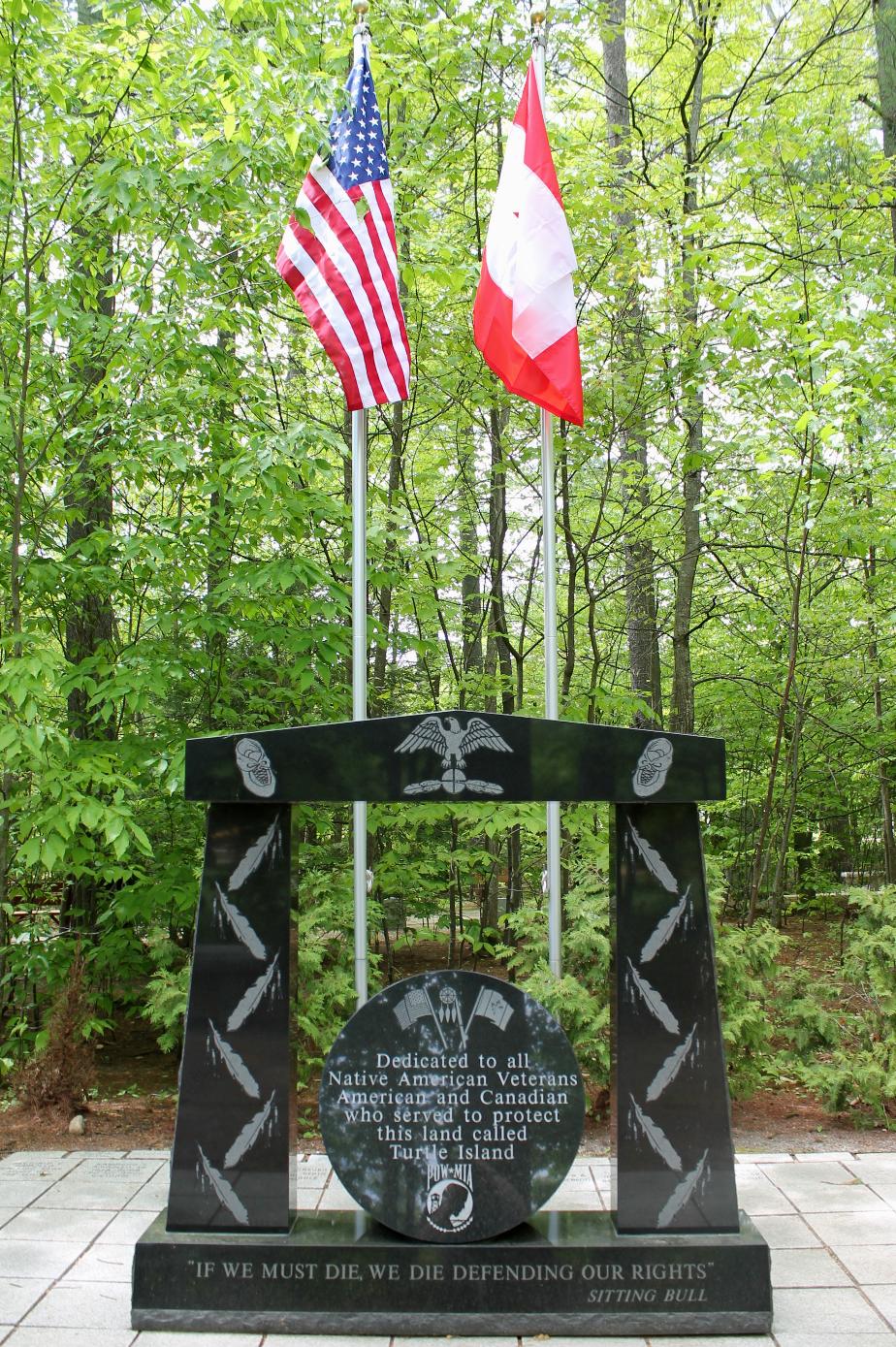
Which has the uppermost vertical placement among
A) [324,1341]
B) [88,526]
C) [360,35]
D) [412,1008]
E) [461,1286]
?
[360,35]

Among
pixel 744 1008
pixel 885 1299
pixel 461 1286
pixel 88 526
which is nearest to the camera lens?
pixel 461 1286

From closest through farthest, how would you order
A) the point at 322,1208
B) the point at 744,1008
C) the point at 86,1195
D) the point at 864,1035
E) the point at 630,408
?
the point at 322,1208
the point at 86,1195
the point at 744,1008
the point at 864,1035
the point at 630,408

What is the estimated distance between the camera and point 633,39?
1185cm

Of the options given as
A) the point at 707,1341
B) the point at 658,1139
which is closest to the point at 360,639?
the point at 658,1139

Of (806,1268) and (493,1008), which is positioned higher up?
(493,1008)

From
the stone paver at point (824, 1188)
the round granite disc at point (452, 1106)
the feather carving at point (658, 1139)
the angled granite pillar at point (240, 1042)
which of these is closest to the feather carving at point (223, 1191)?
the angled granite pillar at point (240, 1042)

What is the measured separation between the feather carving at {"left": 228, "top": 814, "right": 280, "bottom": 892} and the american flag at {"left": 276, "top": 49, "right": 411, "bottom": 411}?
2.32m

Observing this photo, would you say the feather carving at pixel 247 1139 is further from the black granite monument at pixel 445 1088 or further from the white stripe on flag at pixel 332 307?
the white stripe on flag at pixel 332 307

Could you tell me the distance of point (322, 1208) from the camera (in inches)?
164

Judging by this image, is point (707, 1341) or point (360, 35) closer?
point (707, 1341)

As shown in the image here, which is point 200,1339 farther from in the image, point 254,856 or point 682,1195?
point 682,1195

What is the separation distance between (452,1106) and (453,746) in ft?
3.99

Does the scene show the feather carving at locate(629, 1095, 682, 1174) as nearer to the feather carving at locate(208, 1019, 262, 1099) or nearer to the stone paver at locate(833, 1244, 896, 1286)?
the stone paver at locate(833, 1244, 896, 1286)

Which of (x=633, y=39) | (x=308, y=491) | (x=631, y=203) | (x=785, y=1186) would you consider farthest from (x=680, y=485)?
(x=633, y=39)
